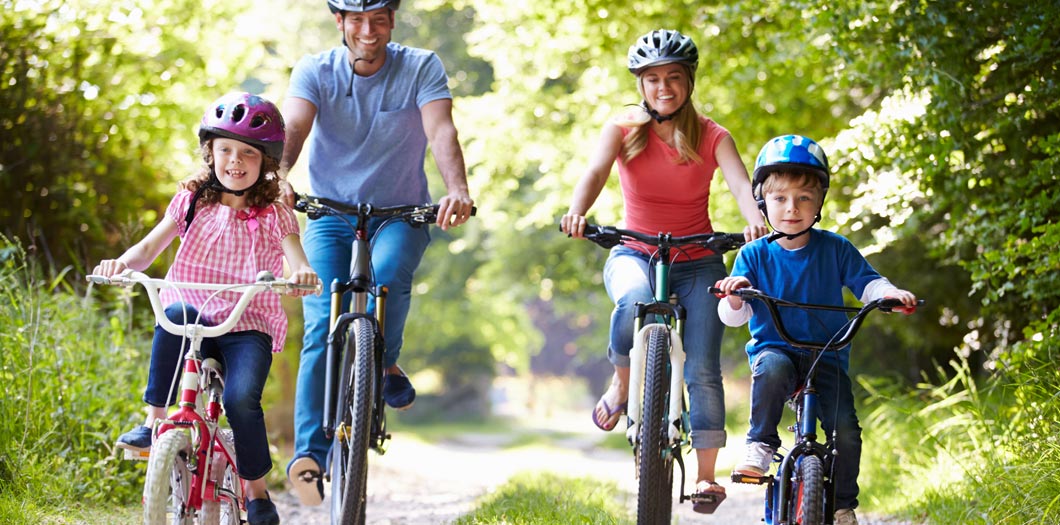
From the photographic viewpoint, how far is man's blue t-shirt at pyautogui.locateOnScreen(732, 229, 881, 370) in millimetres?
4527

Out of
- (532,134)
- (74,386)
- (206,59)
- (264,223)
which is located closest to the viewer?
(264,223)

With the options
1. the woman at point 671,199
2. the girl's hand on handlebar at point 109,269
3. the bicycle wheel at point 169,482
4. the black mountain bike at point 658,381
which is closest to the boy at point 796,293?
the black mountain bike at point 658,381

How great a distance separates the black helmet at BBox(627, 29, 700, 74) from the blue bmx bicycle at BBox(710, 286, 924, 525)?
4.57 feet

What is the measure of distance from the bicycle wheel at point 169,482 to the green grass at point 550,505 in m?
1.75

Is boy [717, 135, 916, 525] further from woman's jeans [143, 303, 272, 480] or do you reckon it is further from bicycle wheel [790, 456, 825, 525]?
woman's jeans [143, 303, 272, 480]

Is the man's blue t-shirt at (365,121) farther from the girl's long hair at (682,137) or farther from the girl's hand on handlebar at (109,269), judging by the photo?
the girl's hand on handlebar at (109,269)

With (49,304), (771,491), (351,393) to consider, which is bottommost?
(771,491)

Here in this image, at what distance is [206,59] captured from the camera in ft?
43.8

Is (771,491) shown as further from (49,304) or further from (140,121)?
(140,121)

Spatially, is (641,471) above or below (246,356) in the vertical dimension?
below

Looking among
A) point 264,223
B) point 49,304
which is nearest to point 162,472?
point 264,223

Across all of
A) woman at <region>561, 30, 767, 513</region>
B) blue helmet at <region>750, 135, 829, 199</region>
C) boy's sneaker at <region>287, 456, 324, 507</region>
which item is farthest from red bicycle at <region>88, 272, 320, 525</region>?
blue helmet at <region>750, 135, 829, 199</region>

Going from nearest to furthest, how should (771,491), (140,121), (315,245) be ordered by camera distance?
(771,491), (315,245), (140,121)

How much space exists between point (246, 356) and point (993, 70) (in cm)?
457
